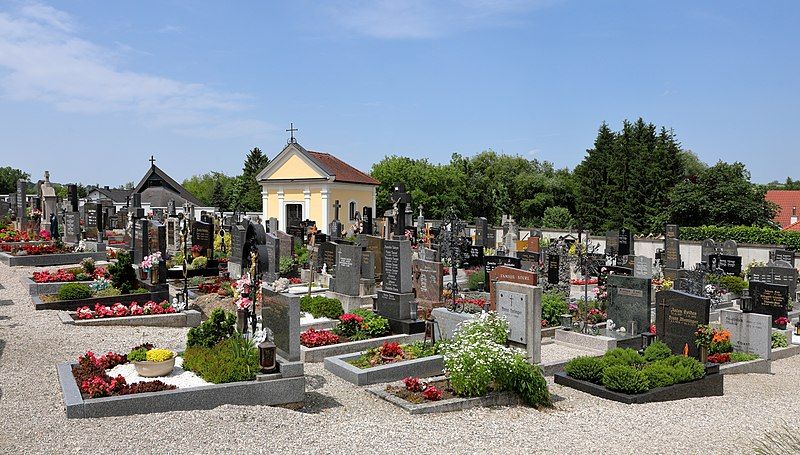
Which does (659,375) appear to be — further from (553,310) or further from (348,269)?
(348,269)

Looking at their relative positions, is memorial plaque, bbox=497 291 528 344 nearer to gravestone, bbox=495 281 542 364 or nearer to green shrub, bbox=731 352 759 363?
gravestone, bbox=495 281 542 364

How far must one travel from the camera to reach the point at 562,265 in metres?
21.1

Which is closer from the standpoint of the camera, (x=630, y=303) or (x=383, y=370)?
(x=383, y=370)

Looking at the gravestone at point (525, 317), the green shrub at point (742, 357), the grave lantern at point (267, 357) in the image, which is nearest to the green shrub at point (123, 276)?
the grave lantern at point (267, 357)

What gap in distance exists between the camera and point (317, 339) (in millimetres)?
11758

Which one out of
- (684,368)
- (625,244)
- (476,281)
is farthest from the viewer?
(625,244)

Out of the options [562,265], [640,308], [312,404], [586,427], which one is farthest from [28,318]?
[562,265]

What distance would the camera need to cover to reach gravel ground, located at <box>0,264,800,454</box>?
6.46 metres

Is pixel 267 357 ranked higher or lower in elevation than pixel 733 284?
higher

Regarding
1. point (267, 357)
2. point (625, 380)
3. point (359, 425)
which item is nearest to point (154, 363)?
point (267, 357)

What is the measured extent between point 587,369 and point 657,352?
162 centimetres

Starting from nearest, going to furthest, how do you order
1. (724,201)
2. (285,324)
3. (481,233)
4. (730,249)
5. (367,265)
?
1. (285,324)
2. (367,265)
3. (730,249)
4. (481,233)
5. (724,201)

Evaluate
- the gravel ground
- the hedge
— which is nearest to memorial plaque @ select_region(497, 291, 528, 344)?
the gravel ground

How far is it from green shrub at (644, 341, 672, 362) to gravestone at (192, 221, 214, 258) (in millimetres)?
15417
